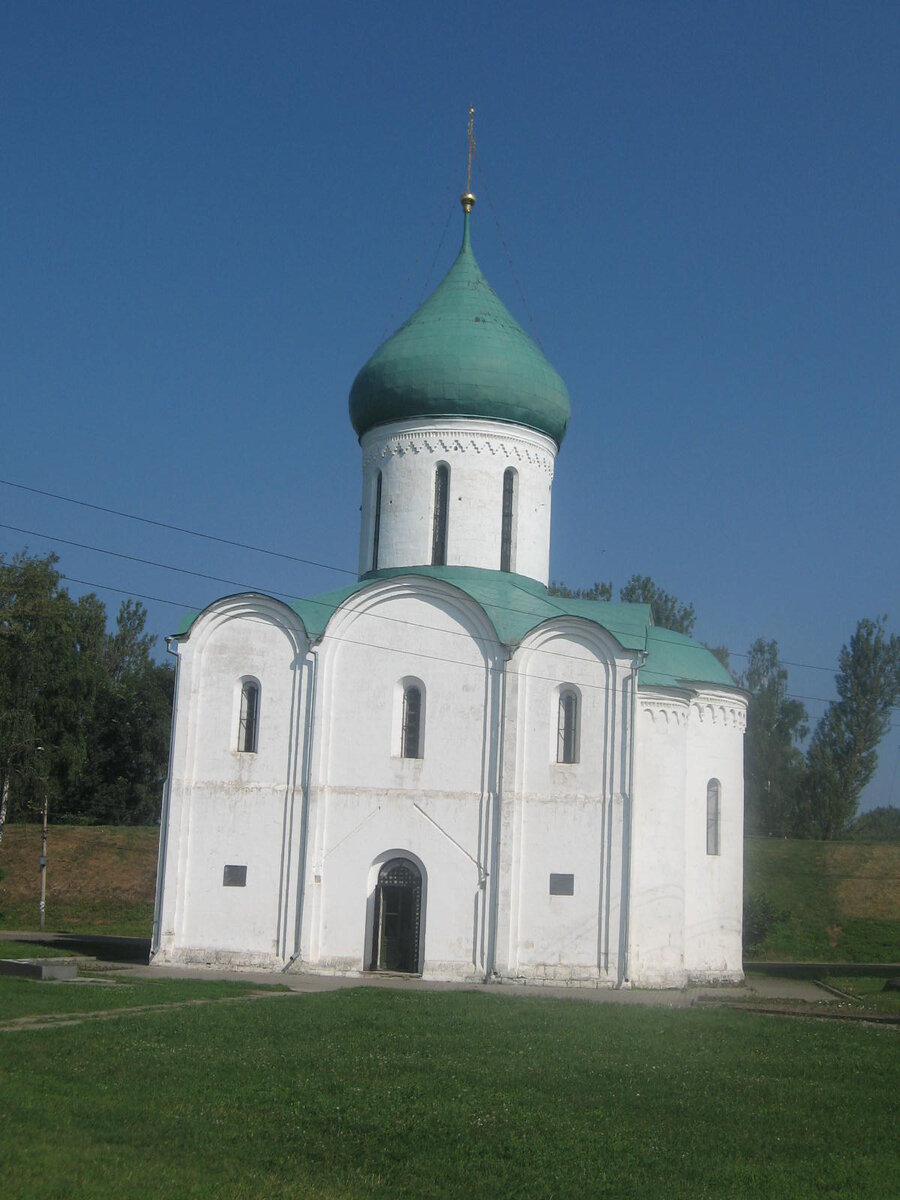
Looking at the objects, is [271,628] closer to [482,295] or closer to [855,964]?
[482,295]

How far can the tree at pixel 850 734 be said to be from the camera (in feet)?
134

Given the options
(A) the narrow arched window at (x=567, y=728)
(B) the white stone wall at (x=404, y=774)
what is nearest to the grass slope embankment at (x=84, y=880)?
(B) the white stone wall at (x=404, y=774)

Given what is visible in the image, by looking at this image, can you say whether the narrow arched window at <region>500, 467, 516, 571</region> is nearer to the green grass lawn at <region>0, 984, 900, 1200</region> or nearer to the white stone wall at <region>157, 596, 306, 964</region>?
the white stone wall at <region>157, 596, 306, 964</region>

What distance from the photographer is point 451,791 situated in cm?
1922

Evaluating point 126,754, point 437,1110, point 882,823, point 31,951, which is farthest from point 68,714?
point 882,823

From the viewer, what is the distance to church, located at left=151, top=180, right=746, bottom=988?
18.7 metres

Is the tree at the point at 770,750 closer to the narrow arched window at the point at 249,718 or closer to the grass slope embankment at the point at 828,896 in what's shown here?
the grass slope embankment at the point at 828,896

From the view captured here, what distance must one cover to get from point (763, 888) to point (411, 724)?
13068mm

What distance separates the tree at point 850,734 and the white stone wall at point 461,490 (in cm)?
2229

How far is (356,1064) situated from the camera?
9883mm

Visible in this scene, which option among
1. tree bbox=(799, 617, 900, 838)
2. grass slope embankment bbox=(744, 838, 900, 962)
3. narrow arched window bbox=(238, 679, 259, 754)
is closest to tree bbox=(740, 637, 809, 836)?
tree bbox=(799, 617, 900, 838)

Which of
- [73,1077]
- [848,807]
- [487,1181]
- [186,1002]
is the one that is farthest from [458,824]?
[848,807]

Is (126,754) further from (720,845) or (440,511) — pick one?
(720,845)

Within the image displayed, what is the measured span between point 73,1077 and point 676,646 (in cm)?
1381
